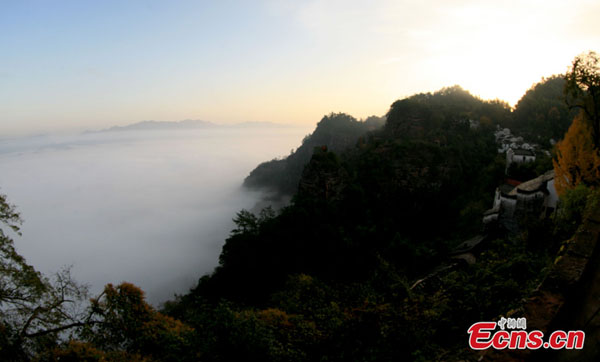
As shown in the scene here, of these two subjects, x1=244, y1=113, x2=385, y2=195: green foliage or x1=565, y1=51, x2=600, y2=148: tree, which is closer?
x1=565, y1=51, x2=600, y2=148: tree

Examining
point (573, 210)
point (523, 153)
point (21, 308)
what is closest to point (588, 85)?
point (573, 210)

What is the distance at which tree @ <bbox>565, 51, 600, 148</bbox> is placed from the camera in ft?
51.0

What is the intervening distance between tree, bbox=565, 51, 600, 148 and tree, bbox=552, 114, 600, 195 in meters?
0.48

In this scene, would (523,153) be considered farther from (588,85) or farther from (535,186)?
(588,85)

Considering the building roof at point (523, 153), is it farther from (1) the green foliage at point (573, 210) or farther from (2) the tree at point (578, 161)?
(1) the green foliage at point (573, 210)

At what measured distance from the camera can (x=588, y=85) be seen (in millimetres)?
15922

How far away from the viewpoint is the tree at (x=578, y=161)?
50.8ft

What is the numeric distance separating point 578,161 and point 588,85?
166 inches

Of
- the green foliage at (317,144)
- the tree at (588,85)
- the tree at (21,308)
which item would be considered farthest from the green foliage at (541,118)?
the tree at (21,308)

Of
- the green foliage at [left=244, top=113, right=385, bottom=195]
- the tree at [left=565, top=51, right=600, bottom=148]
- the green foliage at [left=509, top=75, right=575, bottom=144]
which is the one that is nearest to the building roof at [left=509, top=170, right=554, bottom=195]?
the tree at [left=565, top=51, right=600, bottom=148]

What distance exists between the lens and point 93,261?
120562 mm

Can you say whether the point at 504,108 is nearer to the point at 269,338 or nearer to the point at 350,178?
the point at 350,178

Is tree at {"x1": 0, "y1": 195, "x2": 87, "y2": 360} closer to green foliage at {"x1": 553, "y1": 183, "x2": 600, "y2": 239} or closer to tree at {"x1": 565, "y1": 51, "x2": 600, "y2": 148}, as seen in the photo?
green foliage at {"x1": 553, "y1": 183, "x2": 600, "y2": 239}

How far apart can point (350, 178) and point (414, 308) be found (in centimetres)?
3341
